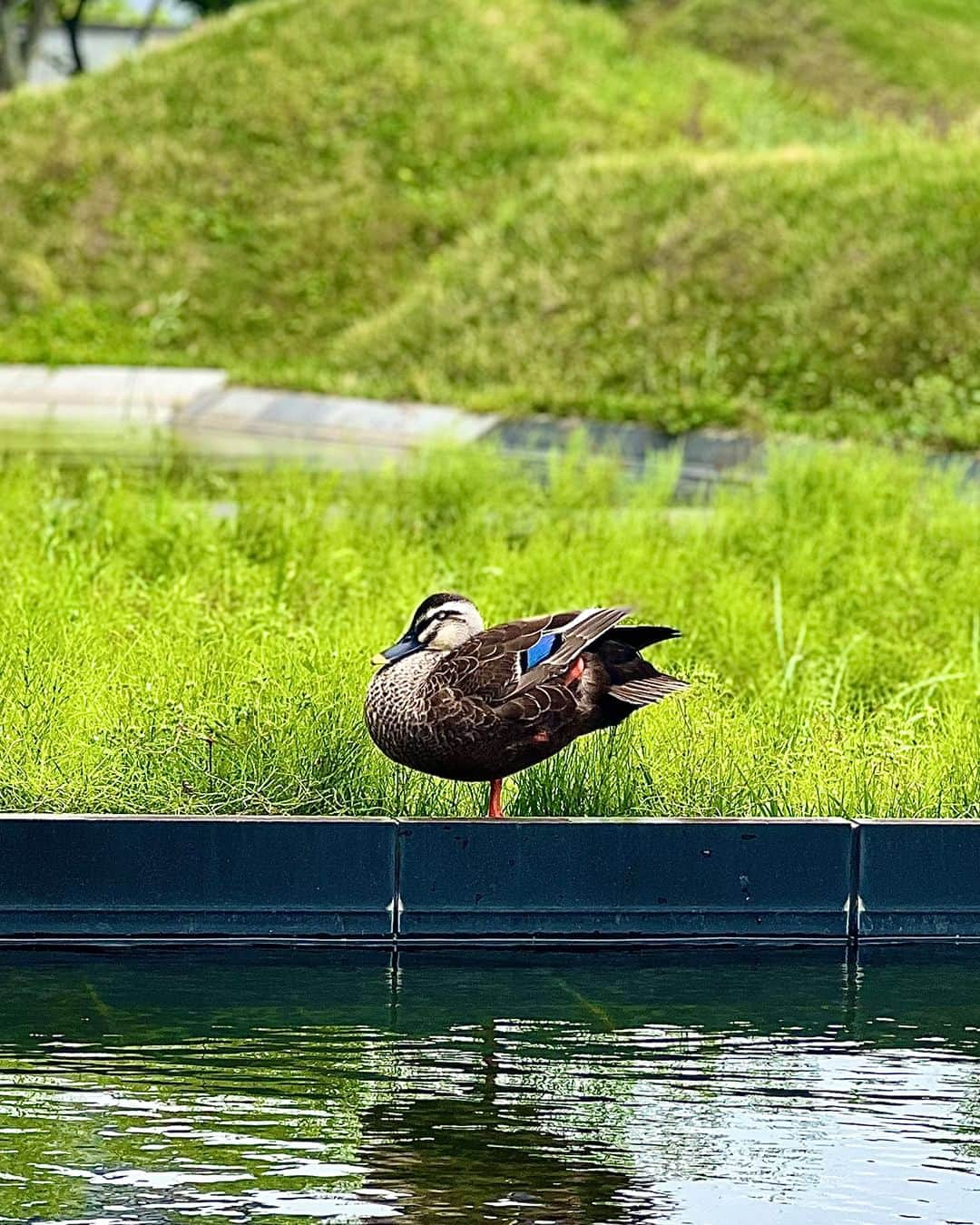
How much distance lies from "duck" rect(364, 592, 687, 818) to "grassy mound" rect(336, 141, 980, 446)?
16962mm

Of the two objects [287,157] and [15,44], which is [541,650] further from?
[15,44]

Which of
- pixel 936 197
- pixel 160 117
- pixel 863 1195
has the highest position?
pixel 160 117

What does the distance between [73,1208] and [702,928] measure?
2793 mm

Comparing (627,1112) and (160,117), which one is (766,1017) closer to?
(627,1112)

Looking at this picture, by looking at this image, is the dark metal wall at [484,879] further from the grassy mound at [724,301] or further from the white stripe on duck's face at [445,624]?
the grassy mound at [724,301]

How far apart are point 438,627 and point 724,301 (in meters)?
23.5

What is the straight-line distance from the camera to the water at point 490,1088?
15.5 feet

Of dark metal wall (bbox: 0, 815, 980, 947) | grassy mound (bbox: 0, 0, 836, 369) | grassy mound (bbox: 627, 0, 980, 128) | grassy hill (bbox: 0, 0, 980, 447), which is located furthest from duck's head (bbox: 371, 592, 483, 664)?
grassy mound (bbox: 627, 0, 980, 128)

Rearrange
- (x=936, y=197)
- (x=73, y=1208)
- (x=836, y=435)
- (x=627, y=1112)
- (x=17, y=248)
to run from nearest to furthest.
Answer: (x=73, y=1208) → (x=627, y=1112) → (x=836, y=435) → (x=936, y=197) → (x=17, y=248)

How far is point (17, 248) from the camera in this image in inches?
1593

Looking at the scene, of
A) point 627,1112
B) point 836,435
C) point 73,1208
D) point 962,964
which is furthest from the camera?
point 836,435

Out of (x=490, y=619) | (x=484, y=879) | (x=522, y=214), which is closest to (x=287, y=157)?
(x=522, y=214)

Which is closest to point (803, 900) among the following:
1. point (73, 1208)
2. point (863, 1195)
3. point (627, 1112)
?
point (627, 1112)

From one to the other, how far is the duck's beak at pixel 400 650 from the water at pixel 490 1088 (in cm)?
91
